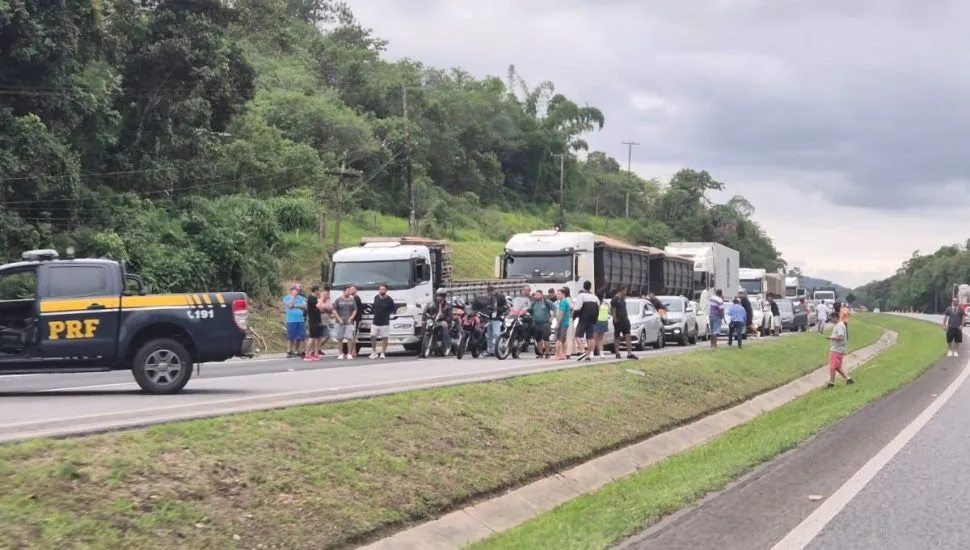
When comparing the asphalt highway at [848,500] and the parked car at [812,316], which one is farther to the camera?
the parked car at [812,316]

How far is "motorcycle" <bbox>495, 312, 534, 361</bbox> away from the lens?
90.4ft

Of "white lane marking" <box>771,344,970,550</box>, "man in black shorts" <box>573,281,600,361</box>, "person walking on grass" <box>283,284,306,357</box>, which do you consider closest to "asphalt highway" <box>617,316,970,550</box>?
"white lane marking" <box>771,344,970,550</box>

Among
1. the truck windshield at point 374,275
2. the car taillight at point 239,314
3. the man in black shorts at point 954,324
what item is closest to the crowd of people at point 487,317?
the truck windshield at point 374,275

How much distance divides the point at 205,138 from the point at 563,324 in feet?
73.4

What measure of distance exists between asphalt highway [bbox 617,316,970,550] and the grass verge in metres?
0.26

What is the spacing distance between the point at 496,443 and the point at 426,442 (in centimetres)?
126

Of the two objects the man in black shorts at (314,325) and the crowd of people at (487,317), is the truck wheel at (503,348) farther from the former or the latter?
the man in black shorts at (314,325)

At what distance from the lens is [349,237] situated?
56188 millimetres

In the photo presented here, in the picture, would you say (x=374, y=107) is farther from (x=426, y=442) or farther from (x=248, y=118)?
(x=426, y=442)

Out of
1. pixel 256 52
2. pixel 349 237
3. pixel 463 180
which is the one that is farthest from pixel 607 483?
pixel 463 180

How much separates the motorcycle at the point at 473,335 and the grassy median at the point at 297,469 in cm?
1220

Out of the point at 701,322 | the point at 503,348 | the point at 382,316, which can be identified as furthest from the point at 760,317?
the point at 382,316

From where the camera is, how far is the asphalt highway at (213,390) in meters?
11.2

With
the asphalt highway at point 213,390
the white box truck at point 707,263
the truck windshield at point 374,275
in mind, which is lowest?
the asphalt highway at point 213,390
